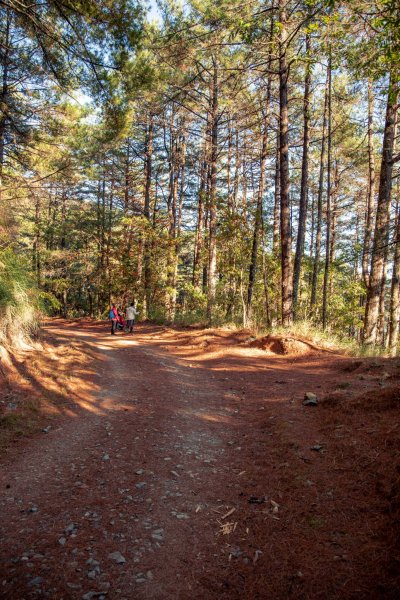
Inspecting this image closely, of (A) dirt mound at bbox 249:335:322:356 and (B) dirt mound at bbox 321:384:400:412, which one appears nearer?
(B) dirt mound at bbox 321:384:400:412

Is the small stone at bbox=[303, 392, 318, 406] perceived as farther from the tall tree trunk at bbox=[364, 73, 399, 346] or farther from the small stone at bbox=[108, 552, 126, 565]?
the tall tree trunk at bbox=[364, 73, 399, 346]

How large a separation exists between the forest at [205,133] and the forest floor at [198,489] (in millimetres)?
2366

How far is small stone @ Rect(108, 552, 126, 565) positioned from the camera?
2.47 m

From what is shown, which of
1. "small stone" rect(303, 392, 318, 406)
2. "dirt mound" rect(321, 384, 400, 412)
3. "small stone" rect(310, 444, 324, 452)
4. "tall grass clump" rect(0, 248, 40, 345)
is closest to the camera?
"small stone" rect(310, 444, 324, 452)

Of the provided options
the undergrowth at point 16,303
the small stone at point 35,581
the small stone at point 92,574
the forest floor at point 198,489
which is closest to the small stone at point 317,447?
the forest floor at point 198,489

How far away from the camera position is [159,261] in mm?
20688

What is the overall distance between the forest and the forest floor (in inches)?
93.1

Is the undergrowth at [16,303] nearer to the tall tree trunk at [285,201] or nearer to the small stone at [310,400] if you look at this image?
the small stone at [310,400]

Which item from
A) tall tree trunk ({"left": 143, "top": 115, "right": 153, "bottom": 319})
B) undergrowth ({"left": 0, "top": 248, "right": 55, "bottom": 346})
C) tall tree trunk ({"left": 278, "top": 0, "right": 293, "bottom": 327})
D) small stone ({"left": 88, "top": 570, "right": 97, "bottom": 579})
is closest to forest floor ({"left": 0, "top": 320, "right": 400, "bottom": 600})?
small stone ({"left": 88, "top": 570, "right": 97, "bottom": 579})

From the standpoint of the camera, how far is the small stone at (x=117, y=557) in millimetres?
2469

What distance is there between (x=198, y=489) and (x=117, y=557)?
1155mm

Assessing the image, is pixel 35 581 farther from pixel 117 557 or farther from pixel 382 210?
pixel 382 210

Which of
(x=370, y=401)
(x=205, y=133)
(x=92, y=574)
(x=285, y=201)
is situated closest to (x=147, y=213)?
(x=205, y=133)

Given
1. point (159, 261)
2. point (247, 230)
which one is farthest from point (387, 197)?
point (159, 261)
